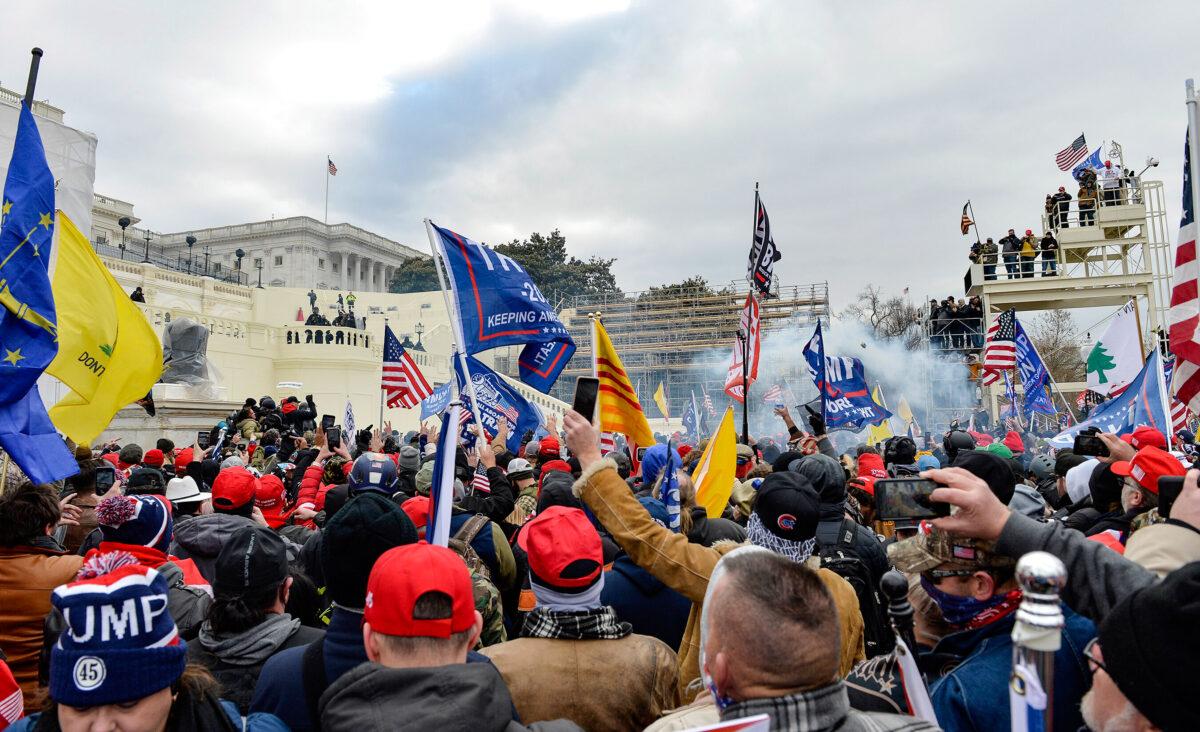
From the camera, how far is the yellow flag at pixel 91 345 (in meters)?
5.07

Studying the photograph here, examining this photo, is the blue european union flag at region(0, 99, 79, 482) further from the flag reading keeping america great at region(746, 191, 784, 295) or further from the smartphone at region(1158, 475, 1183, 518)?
the flag reading keeping america great at region(746, 191, 784, 295)

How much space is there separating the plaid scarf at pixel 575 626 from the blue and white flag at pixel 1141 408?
21.2 feet

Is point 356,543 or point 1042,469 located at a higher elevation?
point 356,543

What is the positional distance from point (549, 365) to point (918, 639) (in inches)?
186

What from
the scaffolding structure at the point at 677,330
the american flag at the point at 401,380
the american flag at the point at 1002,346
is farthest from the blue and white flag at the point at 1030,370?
the scaffolding structure at the point at 677,330

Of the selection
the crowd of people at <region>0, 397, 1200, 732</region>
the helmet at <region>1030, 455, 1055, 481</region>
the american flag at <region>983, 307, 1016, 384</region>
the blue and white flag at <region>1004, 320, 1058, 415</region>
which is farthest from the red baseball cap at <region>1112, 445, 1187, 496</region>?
the american flag at <region>983, 307, 1016, 384</region>

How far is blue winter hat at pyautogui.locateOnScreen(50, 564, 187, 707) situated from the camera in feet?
5.87

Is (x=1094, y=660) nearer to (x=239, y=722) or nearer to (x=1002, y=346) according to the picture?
(x=239, y=722)

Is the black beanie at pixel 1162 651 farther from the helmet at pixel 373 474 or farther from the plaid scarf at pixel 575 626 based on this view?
the helmet at pixel 373 474

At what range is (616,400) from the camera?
5.30 meters

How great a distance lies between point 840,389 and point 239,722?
11.2m

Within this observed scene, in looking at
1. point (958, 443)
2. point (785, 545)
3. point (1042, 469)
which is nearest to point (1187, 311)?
point (958, 443)

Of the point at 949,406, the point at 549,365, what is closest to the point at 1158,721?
the point at 549,365

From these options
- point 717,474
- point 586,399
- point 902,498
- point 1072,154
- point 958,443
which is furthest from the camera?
point 1072,154
